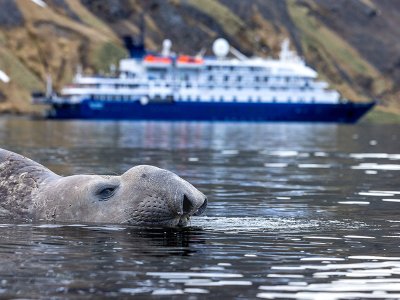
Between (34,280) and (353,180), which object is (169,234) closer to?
(34,280)

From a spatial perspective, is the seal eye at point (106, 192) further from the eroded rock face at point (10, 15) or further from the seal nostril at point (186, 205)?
the eroded rock face at point (10, 15)

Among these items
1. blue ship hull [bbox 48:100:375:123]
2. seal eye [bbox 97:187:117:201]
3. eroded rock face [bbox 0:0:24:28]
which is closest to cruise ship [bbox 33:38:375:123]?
blue ship hull [bbox 48:100:375:123]

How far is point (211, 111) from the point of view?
154 meters

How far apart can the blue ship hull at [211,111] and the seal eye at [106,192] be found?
131739mm

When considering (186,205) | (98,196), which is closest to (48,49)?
(98,196)

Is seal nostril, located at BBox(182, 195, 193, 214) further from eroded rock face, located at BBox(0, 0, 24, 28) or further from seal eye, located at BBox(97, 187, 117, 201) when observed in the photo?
eroded rock face, located at BBox(0, 0, 24, 28)

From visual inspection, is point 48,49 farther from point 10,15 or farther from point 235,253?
point 235,253

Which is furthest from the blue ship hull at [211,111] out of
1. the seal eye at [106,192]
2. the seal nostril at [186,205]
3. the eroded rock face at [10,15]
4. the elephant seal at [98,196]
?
the seal nostril at [186,205]

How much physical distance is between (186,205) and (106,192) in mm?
1240

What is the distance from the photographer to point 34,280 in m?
13.2

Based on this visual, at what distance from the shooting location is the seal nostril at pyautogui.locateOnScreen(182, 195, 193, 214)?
691 inches

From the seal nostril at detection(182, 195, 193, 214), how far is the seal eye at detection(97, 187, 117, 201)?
1.08 m

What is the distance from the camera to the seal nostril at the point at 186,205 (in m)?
17.6

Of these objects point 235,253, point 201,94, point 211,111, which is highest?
point 201,94
